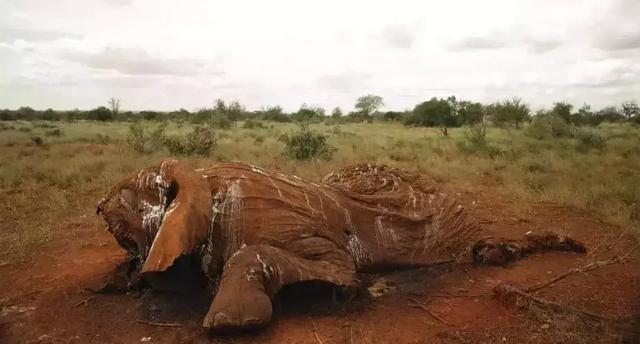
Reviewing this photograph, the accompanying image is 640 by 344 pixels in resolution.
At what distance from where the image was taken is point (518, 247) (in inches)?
233

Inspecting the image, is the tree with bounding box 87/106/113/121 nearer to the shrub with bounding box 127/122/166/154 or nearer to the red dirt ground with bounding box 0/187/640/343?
the shrub with bounding box 127/122/166/154

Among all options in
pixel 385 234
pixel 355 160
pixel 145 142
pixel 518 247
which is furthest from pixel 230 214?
pixel 145 142

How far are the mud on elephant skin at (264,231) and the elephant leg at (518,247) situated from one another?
2cm

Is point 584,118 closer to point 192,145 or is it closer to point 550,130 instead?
point 550,130

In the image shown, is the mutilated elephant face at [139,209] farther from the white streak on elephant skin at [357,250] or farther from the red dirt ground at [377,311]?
the white streak on elephant skin at [357,250]

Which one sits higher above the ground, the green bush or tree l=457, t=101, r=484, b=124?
tree l=457, t=101, r=484, b=124

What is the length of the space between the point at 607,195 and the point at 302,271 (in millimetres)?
7664

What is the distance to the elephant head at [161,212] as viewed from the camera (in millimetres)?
3971

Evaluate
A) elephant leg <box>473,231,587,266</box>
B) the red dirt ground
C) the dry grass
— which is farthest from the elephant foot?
the dry grass

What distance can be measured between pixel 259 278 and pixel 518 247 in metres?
3.44

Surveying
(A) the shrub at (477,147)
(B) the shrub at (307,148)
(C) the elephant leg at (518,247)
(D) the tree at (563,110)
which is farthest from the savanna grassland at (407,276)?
(D) the tree at (563,110)

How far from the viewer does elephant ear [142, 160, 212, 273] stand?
3.94m

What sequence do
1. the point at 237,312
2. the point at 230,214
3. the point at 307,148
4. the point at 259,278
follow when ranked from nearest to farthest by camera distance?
the point at 237,312 < the point at 259,278 < the point at 230,214 < the point at 307,148

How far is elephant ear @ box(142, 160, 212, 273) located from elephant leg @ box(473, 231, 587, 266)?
123 inches
